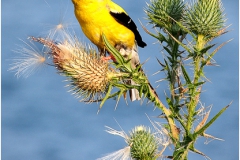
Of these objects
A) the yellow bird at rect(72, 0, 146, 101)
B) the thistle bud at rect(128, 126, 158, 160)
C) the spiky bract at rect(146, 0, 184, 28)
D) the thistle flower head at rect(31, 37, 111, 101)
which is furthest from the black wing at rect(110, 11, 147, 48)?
the thistle bud at rect(128, 126, 158, 160)

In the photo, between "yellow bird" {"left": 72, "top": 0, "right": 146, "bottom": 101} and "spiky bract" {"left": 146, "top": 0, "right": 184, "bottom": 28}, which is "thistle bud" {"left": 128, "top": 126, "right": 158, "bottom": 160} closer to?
"yellow bird" {"left": 72, "top": 0, "right": 146, "bottom": 101}

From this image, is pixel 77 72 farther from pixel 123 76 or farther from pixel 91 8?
pixel 91 8

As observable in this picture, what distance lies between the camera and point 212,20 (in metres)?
4.74

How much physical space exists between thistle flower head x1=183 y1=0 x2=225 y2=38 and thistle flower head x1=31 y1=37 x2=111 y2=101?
1110mm

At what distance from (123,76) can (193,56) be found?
798 millimetres

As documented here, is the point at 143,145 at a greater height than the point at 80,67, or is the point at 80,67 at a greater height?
the point at 80,67

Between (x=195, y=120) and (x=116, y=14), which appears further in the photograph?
(x=116, y=14)

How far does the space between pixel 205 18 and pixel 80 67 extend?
1.52 meters

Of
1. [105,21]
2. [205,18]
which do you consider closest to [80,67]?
[105,21]

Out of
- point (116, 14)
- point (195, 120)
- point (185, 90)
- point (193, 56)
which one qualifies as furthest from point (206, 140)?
point (116, 14)

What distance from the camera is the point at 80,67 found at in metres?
4.53

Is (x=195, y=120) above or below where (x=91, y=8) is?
below

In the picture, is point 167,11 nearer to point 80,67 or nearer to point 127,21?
point 127,21

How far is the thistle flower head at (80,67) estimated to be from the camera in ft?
14.8
